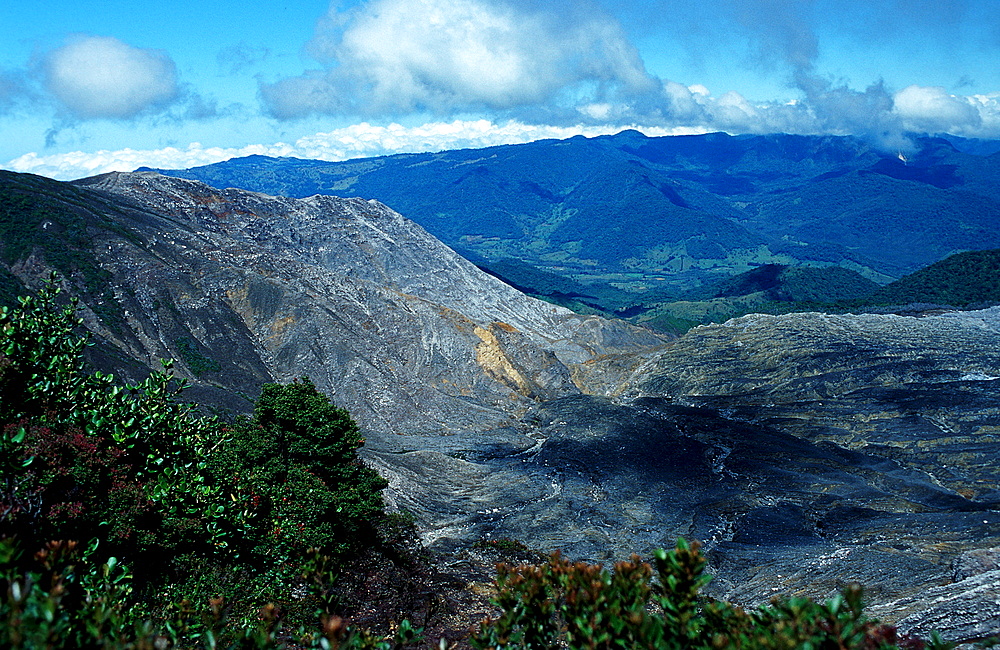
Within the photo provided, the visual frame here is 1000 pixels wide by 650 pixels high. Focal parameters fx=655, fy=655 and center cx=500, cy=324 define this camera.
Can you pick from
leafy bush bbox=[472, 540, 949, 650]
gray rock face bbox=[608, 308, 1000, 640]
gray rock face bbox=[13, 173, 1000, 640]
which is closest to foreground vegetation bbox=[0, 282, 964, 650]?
leafy bush bbox=[472, 540, 949, 650]

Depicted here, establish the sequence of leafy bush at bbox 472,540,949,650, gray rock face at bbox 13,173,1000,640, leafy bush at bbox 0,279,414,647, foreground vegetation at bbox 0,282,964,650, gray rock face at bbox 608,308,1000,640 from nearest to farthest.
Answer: leafy bush at bbox 472,540,949,650, foreground vegetation at bbox 0,282,964,650, leafy bush at bbox 0,279,414,647, gray rock face at bbox 608,308,1000,640, gray rock face at bbox 13,173,1000,640

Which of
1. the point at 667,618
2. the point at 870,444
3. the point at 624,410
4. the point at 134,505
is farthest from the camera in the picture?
the point at 624,410

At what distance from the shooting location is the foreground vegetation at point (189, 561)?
786cm

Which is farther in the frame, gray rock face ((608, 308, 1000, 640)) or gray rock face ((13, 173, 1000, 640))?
gray rock face ((13, 173, 1000, 640))

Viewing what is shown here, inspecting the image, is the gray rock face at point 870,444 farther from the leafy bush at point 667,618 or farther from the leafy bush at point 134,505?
the leafy bush at point 134,505

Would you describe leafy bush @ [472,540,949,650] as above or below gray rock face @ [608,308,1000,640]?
above

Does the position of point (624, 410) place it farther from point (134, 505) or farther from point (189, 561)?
point (134, 505)

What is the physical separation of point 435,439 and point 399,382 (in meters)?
12.9

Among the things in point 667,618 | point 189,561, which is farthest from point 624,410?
point 667,618

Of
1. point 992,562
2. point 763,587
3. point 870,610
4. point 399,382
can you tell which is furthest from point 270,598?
point 399,382

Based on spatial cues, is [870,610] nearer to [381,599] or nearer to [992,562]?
[992,562]

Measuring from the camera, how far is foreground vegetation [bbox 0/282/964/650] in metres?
7.86

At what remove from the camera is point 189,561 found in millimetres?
16109

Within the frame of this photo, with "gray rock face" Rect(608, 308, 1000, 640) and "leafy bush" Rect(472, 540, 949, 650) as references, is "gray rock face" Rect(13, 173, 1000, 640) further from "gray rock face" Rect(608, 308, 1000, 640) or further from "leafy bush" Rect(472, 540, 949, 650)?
"leafy bush" Rect(472, 540, 949, 650)
